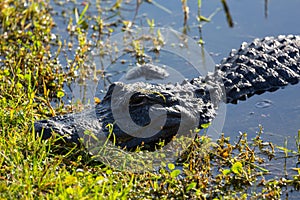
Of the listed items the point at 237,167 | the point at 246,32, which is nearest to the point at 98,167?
the point at 237,167

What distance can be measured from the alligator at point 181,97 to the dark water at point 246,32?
0.17m

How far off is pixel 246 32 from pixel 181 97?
2.62 metres

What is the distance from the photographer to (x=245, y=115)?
5938mm

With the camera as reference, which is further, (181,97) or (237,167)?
(181,97)

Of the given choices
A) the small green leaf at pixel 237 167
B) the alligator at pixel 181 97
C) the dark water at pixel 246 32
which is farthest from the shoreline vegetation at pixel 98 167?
the dark water at pixel 246 32

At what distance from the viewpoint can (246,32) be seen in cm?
779

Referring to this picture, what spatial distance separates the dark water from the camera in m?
5.73

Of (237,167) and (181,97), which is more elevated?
(181,97)

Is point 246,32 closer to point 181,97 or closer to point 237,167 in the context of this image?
point 181,97

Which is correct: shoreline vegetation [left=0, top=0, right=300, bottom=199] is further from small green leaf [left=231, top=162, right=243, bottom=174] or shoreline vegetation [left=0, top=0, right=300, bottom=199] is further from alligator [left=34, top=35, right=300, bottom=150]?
alligator [left=34, top=35, right=300, bottom=150]

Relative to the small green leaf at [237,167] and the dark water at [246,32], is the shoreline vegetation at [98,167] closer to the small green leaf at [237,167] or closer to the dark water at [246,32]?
the small green leaf at [237,167]

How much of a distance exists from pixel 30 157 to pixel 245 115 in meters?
2.27

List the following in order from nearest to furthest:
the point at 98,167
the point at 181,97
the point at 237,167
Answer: the point at 237,167 < the point at 98,167 < the point at 181,97

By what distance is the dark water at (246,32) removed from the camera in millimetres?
5734
